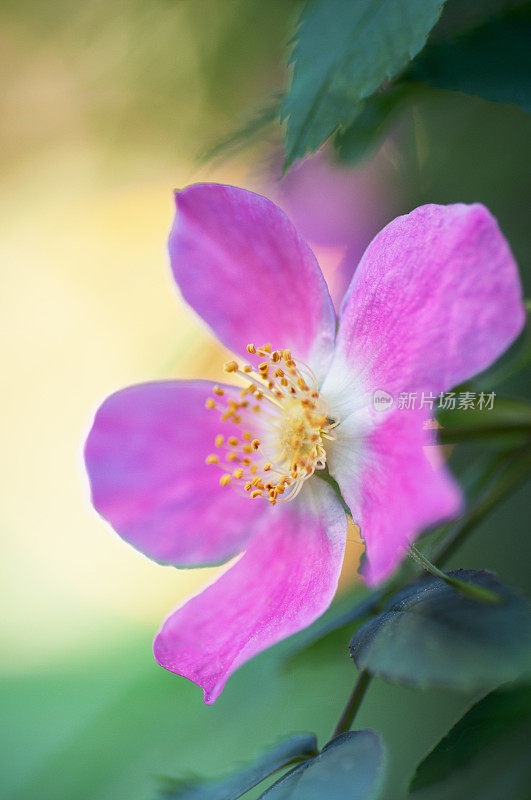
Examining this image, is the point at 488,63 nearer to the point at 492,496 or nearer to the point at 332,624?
the point at 492,496

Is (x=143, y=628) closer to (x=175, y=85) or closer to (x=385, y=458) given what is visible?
(x=175, y=85)

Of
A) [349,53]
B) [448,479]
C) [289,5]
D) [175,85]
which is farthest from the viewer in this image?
[175,85]

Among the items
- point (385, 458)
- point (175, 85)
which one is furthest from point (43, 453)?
point (385, 458)

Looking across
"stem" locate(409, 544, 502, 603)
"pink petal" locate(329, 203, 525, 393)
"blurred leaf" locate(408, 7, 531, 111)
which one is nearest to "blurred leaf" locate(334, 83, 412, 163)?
"blurred leaf" locate(408, 7, 531, 111)

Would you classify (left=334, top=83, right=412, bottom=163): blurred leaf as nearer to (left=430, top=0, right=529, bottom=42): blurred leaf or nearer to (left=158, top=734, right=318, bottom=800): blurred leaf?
(left=430, top=0, right=529, bottom=42): blurred leaf

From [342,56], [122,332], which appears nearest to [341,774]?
[342,56]

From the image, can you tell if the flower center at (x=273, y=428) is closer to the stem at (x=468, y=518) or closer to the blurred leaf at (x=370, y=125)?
the stem at (x=468, y=518)
